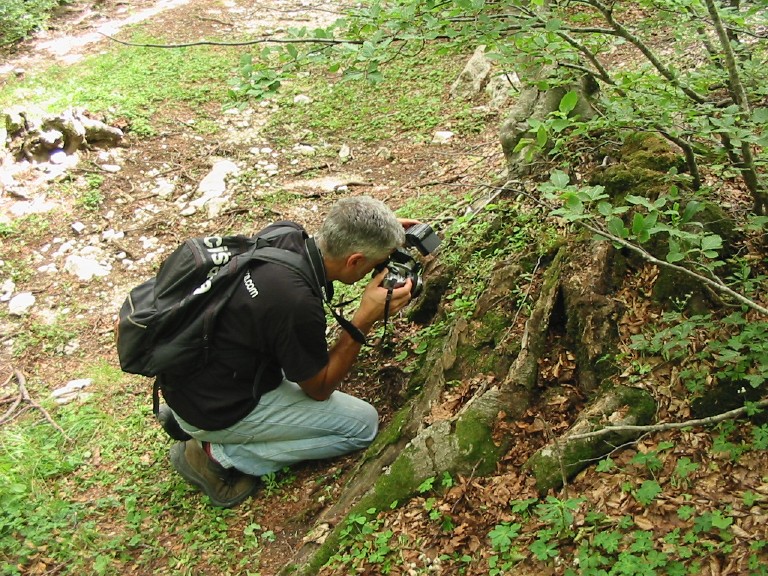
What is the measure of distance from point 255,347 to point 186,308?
0.43 m

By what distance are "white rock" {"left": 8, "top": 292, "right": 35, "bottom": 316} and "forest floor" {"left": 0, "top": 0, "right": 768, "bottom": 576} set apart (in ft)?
0.42

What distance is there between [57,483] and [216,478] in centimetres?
142

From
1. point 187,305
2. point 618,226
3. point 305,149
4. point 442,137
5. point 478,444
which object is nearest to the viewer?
point 618,226

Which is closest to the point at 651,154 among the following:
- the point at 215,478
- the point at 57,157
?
the point at 215,478

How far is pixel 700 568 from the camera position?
7.36 ft

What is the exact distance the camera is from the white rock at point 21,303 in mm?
6832

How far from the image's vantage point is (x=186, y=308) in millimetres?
3439

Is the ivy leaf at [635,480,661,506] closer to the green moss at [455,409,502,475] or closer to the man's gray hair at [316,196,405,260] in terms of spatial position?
the green moss at [455,409,502,475]

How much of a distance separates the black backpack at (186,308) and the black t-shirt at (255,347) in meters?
0.06

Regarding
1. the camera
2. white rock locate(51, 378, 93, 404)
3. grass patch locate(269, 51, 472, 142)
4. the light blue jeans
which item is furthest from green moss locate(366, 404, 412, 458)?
grass patch locate(269, 51, 472, 142)

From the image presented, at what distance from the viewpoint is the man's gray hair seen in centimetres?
348

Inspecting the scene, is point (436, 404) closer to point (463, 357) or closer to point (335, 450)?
point (463, 357)

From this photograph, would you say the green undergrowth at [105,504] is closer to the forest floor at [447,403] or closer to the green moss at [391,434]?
the forest floor at [447,403]

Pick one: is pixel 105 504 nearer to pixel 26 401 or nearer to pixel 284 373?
pixel 284 373
